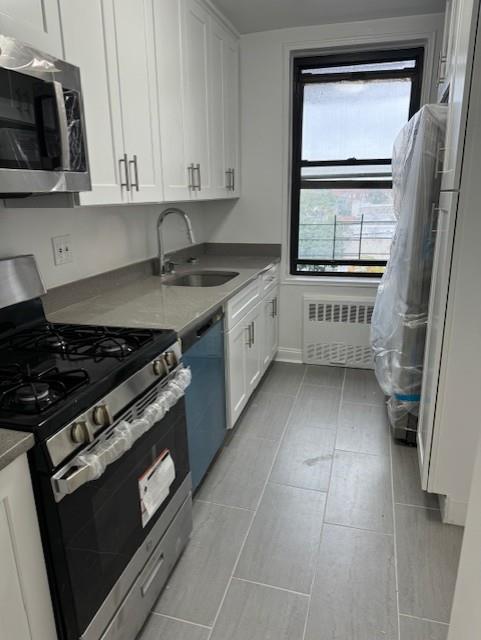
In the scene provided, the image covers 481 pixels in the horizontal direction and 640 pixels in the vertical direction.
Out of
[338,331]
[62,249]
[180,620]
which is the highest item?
[62,249]

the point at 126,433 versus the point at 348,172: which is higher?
the point at 348,172

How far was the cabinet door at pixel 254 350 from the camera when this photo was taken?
2.68 metres

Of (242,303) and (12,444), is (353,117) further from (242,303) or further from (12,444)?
(12,444)

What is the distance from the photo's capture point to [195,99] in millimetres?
2467

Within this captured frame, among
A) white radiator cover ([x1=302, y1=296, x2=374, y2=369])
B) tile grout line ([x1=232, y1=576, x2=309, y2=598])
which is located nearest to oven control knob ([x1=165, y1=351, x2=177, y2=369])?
tile grout line ([x1=232, y1=576, x2=309, y2=598])

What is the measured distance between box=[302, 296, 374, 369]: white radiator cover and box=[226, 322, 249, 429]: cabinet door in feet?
3.42

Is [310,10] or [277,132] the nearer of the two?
[310,10]

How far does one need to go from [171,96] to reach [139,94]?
35 centimetres

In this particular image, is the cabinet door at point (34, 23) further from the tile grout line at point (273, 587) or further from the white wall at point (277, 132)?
the white wall at point (277, 132)

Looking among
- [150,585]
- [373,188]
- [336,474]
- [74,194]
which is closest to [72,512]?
[150,585]

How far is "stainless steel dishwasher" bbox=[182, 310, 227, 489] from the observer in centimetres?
182

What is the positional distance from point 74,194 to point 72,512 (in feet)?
3.34

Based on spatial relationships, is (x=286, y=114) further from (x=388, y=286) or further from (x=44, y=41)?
(x=44, y=41)

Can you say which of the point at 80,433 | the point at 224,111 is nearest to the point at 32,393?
the point at 80,433
